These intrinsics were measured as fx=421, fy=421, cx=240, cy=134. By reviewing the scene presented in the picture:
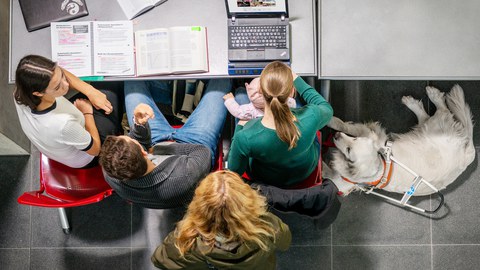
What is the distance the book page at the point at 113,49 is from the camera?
2.18 m

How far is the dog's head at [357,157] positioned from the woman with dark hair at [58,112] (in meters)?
1.31

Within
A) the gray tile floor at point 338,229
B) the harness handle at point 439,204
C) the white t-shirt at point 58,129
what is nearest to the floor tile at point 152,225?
the gray tile floor at point 338,229

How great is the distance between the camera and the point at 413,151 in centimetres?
249

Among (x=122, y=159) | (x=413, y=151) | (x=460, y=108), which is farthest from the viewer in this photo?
(x=460, y=108)

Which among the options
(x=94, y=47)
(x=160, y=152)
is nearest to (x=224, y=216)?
(x=160, y=152)

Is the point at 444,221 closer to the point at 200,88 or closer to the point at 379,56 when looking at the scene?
the point at 379,56

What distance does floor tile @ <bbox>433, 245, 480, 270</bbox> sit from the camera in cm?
280

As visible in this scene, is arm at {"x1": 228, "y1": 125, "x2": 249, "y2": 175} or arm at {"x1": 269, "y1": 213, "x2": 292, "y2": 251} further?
arm at {"x1": 228, "y1": 125, "x2": 249, "y2": 175}

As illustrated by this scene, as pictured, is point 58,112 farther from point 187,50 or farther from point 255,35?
point 255,35

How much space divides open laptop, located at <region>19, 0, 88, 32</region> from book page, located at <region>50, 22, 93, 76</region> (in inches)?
2.1

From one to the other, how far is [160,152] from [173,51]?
520mm

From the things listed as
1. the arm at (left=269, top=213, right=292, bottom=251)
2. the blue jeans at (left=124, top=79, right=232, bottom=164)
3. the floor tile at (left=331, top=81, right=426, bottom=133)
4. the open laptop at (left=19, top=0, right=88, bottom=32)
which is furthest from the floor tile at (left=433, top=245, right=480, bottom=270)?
the open laptop at (left=19, top=0, right=88, bottom=32)

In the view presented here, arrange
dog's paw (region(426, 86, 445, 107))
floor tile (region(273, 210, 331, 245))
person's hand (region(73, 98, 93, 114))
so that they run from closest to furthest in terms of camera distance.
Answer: person's hand (region(73, 98, 93, 114)), dog's paw (region(426, 86, 445, 107)), floor tile (region(273, 210, 331, 245))

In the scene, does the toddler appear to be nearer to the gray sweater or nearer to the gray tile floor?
the gray sweater
